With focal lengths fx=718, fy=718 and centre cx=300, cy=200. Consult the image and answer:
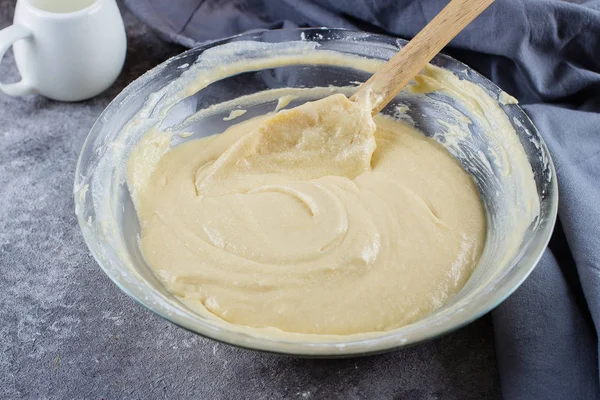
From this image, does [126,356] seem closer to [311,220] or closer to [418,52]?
[311,220]

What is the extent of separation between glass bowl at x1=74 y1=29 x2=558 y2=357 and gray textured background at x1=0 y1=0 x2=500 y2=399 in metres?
0.15

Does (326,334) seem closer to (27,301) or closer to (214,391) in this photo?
(214,391)

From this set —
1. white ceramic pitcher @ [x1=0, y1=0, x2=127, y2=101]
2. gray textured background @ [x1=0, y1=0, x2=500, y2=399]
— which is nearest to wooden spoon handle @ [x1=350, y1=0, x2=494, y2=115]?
gray textured background @ [x1=0, y1=0, x2=500, y2=399]

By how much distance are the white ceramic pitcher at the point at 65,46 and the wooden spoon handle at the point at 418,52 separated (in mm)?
825

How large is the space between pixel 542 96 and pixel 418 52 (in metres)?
0.47

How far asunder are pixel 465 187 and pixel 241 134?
64 cm

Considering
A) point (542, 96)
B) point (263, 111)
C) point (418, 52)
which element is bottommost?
point (263, 111)

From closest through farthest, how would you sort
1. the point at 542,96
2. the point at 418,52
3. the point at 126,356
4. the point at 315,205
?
the point at 126,356, the point at 315,205, the point at 418,52, the point at 542,96

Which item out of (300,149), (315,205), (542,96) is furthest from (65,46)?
(542,96)

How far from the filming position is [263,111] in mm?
2123

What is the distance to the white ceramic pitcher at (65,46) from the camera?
209cm

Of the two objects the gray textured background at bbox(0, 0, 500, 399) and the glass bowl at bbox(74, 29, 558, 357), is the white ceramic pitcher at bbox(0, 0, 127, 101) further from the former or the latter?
the gray textured background at bbox(0, 0, 500, 399)

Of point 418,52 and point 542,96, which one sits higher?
point 418,52

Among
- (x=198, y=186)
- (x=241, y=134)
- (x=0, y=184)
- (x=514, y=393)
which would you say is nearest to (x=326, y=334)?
(x=514, y=393)
